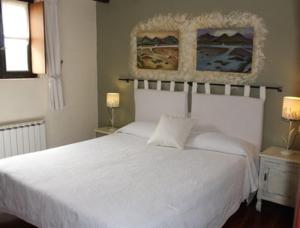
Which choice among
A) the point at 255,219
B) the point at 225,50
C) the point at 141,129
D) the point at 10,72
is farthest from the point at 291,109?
the point at 10,72

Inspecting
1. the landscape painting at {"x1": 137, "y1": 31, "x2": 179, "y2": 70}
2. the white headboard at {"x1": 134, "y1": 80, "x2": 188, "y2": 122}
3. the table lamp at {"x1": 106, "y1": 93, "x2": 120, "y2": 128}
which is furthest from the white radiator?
the landscape painting at {"x1": 137, "y1": 31, "x2": 179, "y2": 70}

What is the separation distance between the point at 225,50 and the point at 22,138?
8.30 ft

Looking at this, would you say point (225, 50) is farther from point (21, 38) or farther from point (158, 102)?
point (21, 38)

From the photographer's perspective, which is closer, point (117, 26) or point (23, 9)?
point (23, 9)

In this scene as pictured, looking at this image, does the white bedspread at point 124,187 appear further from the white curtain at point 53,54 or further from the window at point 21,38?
the window at point 21,38

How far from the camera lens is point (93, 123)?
4566 mm

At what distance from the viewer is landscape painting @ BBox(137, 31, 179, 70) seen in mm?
3713

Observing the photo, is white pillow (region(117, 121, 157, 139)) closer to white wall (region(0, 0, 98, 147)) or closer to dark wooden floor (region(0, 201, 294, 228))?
white wall (region(0, 0, 98, 147))

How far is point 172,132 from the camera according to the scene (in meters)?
3.17

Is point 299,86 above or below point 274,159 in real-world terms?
above

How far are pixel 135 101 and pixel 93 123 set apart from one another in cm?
89

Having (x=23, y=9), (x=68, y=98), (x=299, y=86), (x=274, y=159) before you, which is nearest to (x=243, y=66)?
(x=299, y=86)

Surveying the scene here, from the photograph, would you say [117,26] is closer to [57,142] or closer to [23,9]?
[23,9]

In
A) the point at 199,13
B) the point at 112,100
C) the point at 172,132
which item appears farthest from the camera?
the point at 112,100
